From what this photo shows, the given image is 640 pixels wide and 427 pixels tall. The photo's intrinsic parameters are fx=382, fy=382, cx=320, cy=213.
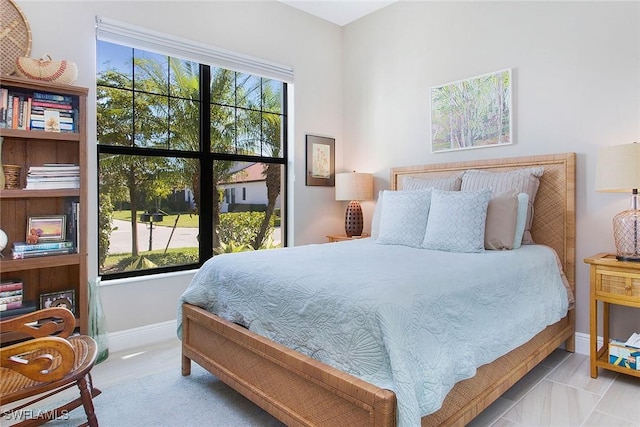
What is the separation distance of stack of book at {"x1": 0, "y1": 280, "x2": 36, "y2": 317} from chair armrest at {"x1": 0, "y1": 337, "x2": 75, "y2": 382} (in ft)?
3.45

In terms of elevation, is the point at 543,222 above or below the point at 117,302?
above

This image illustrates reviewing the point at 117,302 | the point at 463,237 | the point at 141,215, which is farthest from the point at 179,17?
the point at 463,237

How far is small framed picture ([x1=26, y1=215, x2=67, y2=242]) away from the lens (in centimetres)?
230

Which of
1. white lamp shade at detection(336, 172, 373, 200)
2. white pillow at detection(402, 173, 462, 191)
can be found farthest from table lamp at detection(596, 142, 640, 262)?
white lamp shade at detection(336, 172, 373, 200)

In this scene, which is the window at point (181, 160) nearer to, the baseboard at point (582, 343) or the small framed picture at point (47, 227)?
the small framed picture at point (47, 227)

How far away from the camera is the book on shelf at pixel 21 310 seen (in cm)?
216

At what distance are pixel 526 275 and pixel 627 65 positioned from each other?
157cm

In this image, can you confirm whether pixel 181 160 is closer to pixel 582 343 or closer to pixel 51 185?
pixel 51 185

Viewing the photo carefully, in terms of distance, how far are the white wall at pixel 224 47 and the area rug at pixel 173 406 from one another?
0.82m

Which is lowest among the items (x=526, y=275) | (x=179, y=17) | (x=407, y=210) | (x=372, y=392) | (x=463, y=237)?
(x=372, y=392)

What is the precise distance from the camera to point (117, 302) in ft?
Result: 9.19

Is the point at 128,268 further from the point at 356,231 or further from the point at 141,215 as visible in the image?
the point at 356,231

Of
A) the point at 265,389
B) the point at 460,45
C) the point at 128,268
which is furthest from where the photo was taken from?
the point at 460,45

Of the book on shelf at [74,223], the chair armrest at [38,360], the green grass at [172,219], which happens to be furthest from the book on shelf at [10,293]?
the chair armrest at [38,360]
